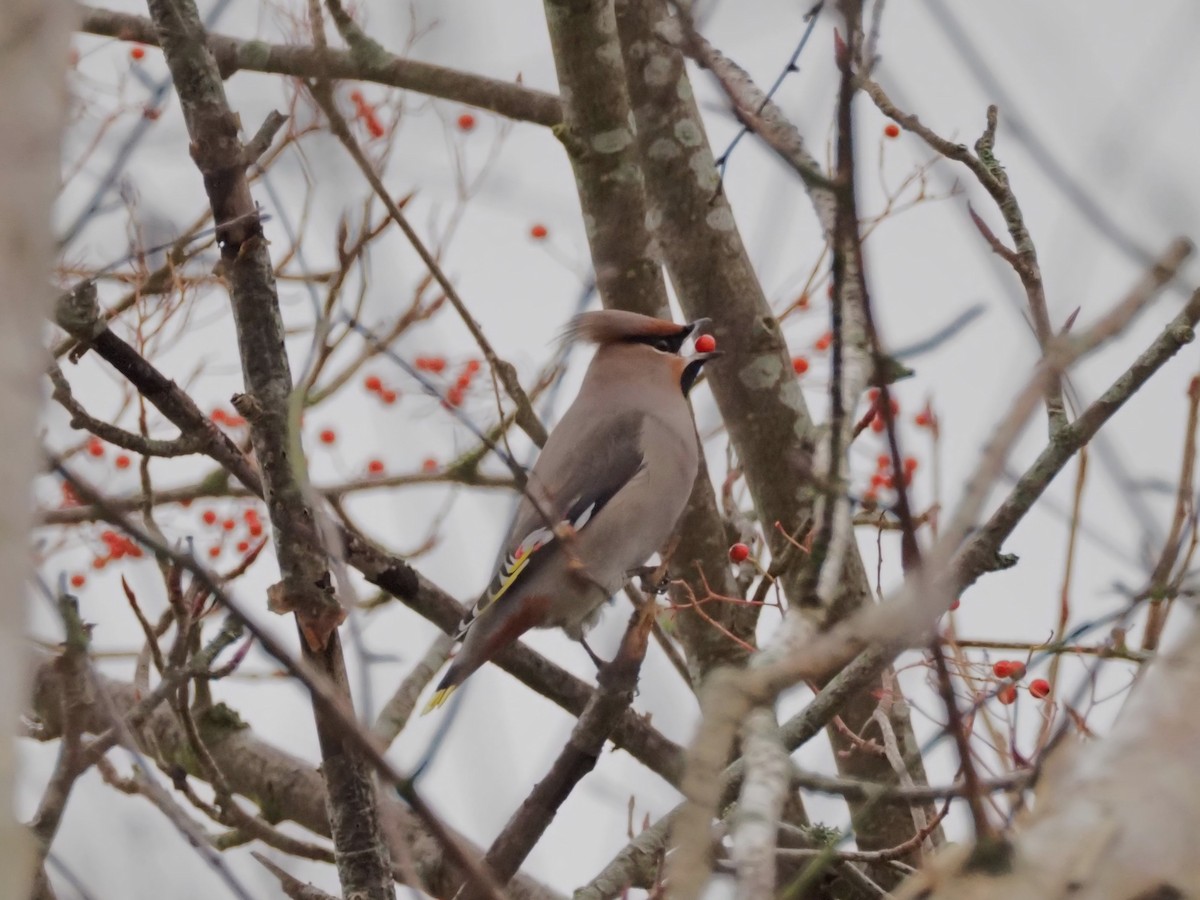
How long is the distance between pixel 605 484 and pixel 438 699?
32.0 inches

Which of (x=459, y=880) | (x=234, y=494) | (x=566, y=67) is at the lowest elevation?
(x=459, y=880)

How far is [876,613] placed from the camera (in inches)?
54.9

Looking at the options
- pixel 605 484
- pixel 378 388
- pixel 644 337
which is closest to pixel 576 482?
pixel 605 484

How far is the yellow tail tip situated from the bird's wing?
0.28m

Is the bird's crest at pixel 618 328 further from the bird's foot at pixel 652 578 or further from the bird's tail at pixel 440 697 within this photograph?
the bird's tail at pixel 440 697

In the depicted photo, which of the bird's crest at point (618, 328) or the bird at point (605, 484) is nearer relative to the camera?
the bird at point (605, 484)

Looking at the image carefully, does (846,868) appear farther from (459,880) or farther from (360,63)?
(360,63)

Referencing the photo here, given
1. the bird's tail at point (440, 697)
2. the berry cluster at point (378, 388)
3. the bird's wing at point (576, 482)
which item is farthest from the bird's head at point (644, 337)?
the bird's tail at point (440, 697)

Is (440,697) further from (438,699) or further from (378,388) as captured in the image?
(378,388)

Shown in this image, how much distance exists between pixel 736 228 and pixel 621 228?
1.00 feet

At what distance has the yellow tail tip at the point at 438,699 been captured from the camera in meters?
3.85

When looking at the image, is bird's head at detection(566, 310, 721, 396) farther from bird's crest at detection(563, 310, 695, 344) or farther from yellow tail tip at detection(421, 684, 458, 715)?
yellow tail tip at detection(421, 684, 458, 715)

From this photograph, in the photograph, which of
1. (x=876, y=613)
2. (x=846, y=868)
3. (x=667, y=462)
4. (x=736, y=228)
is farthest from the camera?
(x=667, y=462)

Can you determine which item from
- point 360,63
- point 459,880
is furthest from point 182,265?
point 459,880
